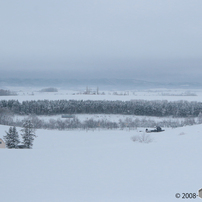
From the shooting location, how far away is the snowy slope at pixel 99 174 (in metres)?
4.72

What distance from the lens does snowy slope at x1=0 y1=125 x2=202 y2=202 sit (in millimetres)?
4719

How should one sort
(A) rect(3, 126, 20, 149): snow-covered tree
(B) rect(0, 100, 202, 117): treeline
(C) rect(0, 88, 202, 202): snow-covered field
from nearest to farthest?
(C) rect(0, 88, 202, 202): snow-covered field < (A) rect(3, 126, 20, 149): snow-covered tree < (B) rect(0, 100, 202, 117): treeline

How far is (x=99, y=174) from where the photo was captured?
5.71 metres

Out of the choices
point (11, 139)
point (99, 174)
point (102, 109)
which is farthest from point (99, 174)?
point (102, 109)

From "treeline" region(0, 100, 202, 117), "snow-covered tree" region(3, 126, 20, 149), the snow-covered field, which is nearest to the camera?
the snow-covered field

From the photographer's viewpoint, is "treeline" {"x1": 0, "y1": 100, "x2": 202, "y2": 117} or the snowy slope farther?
"treeline" {"x1": 0, "y1": 100, "x2": 202, "y2": 117}

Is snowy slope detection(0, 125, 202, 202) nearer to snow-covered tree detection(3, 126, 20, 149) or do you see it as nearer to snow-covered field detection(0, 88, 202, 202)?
snow-covered field detection(0, 88, 202, 202)

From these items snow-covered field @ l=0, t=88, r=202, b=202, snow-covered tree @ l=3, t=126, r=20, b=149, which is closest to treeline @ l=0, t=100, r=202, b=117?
snow-covered tree @ l=3, t=126, r=20, b=149

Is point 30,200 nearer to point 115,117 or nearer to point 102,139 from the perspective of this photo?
point 102,139

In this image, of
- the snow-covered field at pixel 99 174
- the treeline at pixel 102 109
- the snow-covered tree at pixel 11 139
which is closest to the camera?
the snow-covered field at pixel 99 174

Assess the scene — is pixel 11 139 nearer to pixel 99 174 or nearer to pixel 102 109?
pixel 99 174

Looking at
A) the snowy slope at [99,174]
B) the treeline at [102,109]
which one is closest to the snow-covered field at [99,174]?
the snowy slope at [99,174]

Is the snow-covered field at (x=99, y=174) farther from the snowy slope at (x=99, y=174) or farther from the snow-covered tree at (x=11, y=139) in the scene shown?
the snow-covered tree at (x=11, y=139)

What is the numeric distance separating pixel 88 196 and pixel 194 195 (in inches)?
93.2
